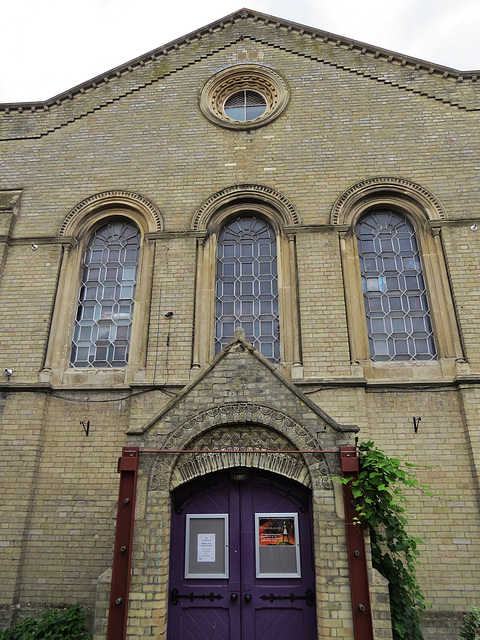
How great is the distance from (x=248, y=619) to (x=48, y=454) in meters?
4.38

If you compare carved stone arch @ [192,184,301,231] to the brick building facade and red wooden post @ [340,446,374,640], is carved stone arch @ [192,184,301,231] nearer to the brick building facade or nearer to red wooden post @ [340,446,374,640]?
the brick building facade

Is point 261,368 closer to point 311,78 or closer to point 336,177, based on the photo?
point 336,177

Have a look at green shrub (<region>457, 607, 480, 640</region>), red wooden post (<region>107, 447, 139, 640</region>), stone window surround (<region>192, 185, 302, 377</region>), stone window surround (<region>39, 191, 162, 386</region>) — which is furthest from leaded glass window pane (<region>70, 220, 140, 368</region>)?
green shrub (<region>457, 607, 480, 640</region>)

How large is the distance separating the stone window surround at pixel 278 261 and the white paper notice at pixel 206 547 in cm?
308

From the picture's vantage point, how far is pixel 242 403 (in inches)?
239

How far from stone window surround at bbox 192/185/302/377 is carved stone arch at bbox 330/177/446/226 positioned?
3.41 feet

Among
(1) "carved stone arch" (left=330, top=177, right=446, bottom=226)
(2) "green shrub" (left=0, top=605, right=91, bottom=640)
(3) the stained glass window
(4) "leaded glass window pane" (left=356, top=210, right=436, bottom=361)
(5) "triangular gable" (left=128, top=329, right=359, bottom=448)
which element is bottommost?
(2) "green shrub" (left=0, top=605, right=91, bottom=640)

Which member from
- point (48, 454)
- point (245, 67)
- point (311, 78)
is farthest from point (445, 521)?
point (245, 67)

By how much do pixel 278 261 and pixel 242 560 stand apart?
5.59 meters

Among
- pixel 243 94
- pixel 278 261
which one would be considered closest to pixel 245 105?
pixel 243 94

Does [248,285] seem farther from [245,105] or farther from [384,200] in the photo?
[245,105]

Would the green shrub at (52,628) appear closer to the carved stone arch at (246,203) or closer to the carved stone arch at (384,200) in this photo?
the carved stone arch at (246,203)

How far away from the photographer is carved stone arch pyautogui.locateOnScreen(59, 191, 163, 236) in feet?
32.4

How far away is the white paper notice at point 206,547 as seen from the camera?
6078 millimetres
